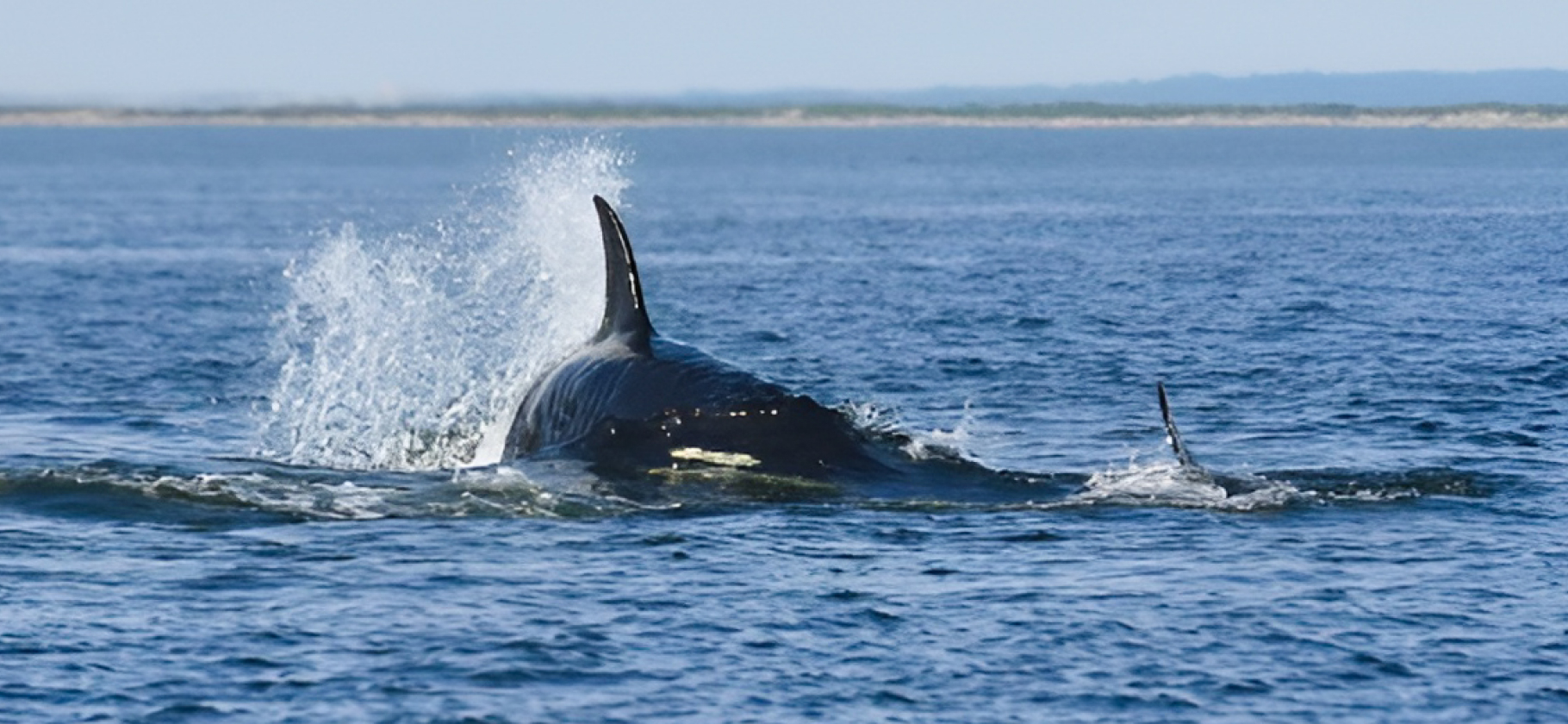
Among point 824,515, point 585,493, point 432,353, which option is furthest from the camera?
point 432,353

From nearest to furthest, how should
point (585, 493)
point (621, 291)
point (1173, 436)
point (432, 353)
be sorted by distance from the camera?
point (1173, 436), point (585, 493), point (621, 291), point (432, 353)

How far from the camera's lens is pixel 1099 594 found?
715 inches

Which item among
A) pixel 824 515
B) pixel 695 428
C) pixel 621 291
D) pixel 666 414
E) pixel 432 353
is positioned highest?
pixel 621 291

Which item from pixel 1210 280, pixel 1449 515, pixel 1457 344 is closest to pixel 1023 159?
pixel 1210 280

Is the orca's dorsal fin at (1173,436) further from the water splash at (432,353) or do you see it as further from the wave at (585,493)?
the water splash at (432,353)

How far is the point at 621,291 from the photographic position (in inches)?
926

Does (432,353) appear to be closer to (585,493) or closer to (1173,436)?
(585,493)

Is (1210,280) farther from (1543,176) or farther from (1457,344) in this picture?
(1543,176)

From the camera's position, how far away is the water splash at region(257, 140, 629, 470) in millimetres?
27344

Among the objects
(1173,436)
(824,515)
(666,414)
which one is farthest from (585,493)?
(1173,436)

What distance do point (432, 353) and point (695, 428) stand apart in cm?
1786

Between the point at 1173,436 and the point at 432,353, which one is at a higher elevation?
the point at 1173,436

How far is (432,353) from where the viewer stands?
39.6 meters

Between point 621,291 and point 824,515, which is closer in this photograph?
point 824,515
